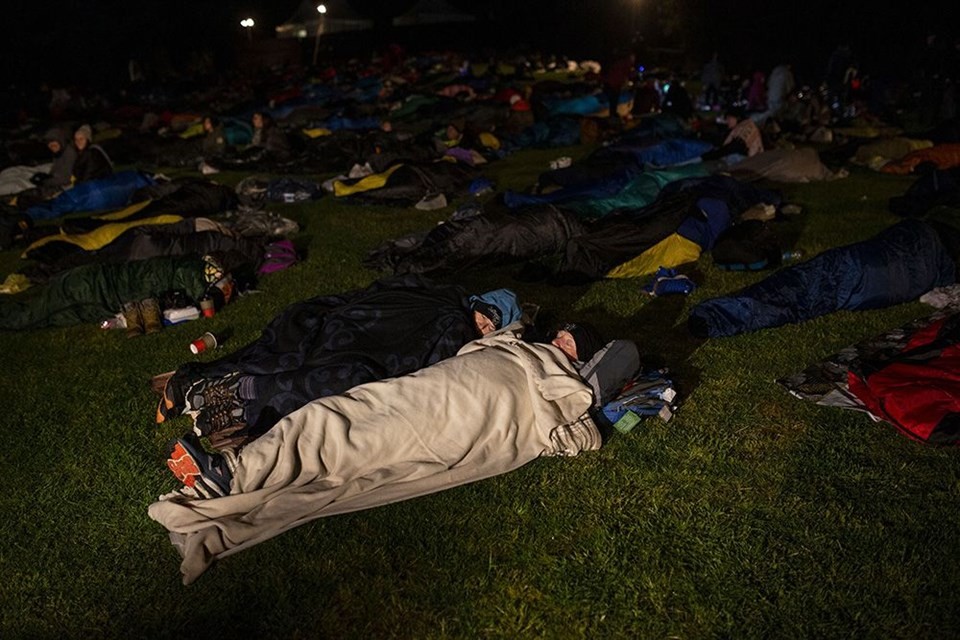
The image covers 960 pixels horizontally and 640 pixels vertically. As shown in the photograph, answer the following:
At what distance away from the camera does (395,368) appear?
15.1 feet

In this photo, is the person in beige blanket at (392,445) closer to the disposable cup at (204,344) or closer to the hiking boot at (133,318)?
the disposable cup at (204,344)

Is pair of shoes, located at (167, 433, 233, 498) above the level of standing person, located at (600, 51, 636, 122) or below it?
below

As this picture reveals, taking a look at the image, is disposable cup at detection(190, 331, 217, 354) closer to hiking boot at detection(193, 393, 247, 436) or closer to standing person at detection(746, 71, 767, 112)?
hiking boot at detection(193, 393, 247, 436)

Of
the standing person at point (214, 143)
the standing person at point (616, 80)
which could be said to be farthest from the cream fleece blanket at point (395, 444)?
the standing person at point (616, 80)

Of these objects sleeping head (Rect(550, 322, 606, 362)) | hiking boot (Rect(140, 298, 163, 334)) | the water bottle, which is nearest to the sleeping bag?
sleeping head (Rect(550, 322, 606, 362))

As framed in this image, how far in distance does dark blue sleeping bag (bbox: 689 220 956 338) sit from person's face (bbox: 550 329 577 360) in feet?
5.06

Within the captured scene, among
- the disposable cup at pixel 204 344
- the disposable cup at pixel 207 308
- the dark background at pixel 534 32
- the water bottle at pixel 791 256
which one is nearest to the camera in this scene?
the disposable cup at pixel 204 344

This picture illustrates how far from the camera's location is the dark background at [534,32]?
19.7m

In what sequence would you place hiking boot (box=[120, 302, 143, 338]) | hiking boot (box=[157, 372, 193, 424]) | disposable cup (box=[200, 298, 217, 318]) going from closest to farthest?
hiking boot (box=[157, 372, 193, 424])
hiking boot (box=[120, 302, 143, 338])
disposable cup (box=[200, 298, 217, 318])

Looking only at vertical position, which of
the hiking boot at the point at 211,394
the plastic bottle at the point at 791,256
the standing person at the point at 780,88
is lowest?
the hiking boot at the point at 211,394

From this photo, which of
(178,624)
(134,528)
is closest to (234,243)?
(134,528)

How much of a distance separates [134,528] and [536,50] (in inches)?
1398

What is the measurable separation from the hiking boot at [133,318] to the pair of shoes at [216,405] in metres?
1.99

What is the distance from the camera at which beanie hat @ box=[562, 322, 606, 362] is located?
14.9ft
